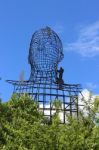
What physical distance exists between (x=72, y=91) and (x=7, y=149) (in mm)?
16388

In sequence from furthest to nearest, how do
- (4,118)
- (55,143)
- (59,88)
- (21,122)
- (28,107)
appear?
(59,88), (28,107), (4,118), (21,122), (55,143)

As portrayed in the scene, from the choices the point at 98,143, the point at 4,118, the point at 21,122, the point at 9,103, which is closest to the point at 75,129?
the point at 98,143

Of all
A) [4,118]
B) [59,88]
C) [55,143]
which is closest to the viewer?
[55,143]

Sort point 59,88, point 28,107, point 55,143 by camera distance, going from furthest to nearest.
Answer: point 59,88
point 28,107
point 55,143

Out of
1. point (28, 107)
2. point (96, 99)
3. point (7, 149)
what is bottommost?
point (7, 149)

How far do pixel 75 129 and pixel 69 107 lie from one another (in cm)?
1532

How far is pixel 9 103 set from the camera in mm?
31453

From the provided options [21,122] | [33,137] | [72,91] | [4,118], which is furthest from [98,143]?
[72,91]

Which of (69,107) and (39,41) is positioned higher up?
(39,41)

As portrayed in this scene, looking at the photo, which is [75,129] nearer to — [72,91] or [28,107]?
[28,107]

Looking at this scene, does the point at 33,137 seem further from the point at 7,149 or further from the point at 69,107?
the point at 69,107

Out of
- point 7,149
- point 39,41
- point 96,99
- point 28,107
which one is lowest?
point 7,149

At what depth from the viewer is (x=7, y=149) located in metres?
18.0

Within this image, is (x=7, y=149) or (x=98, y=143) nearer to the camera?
(x=98, y=143)
